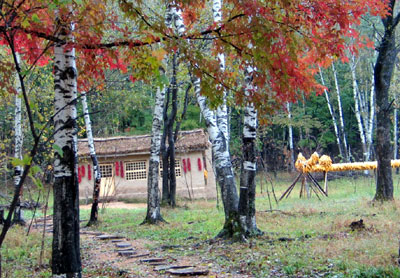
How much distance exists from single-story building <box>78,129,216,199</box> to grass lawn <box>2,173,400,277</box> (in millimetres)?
10414

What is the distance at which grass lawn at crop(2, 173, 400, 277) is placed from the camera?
521 centimetres

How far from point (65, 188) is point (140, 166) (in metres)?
18.8

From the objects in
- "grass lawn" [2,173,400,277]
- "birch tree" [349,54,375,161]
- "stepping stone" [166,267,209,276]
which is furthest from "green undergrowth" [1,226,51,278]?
"birch tree" [349,54,375,161]

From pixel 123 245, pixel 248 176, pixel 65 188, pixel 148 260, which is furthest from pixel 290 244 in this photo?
pixel 65 188

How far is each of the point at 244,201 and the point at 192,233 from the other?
2305mm

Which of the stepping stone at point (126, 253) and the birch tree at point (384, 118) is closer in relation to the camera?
the stepping stone at point (126, 253)

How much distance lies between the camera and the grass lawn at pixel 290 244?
5211 mm

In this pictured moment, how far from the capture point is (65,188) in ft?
15.3

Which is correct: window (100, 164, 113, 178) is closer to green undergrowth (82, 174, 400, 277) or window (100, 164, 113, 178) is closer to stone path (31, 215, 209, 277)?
green undergrowth (82, 174, 400, 277)

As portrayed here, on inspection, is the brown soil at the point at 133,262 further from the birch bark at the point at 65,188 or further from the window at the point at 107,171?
the window at the point at 107,171

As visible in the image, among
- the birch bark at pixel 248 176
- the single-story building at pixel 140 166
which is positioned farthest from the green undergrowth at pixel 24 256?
the single-story building at pixel 140 166

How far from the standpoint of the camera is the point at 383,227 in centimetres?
761

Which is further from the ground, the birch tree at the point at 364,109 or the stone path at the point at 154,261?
the birch tree at the point at 364,109

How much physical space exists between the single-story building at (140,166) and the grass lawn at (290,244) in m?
10.4
